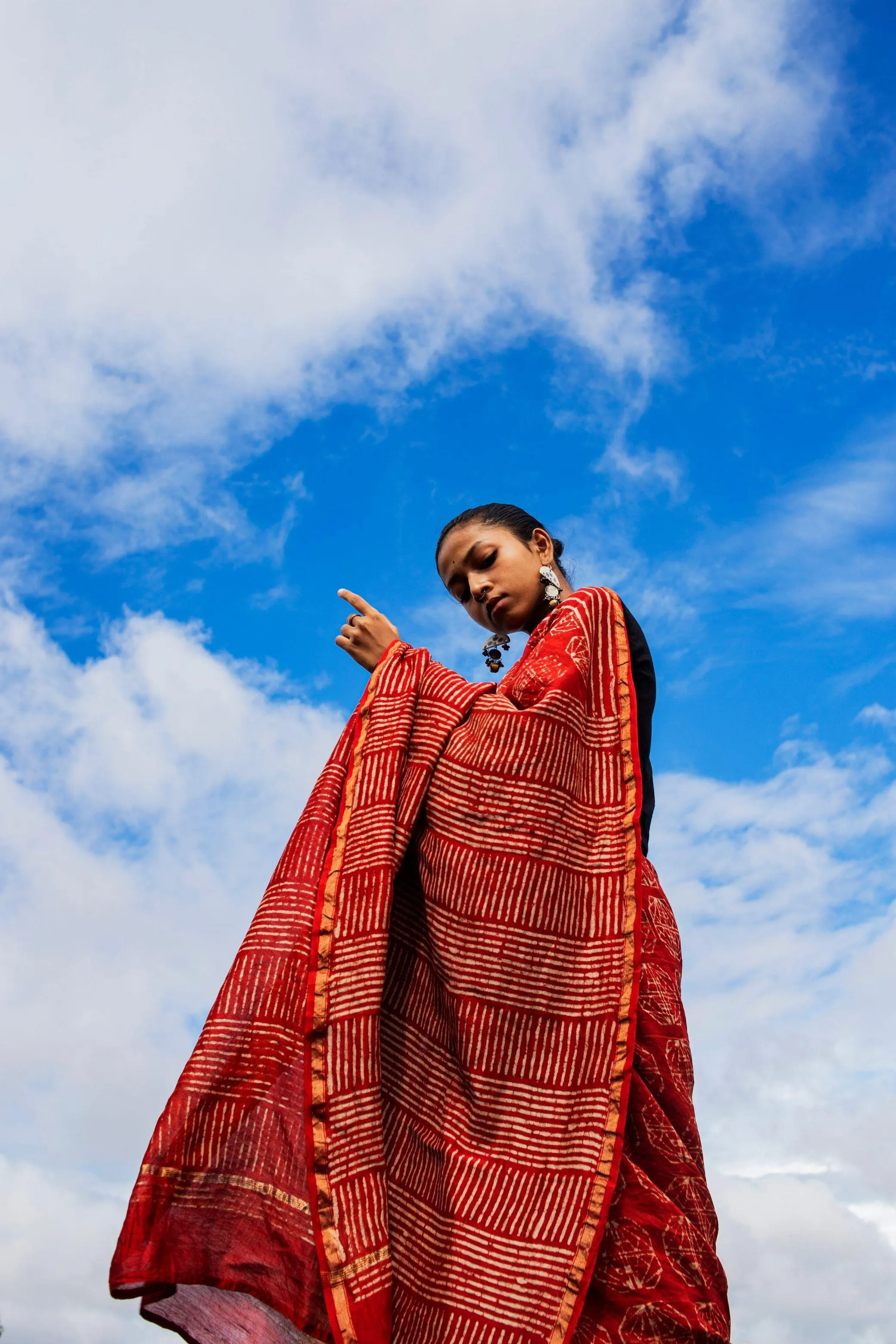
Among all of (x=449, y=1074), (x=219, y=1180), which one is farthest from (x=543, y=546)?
(x=219, y=1180)

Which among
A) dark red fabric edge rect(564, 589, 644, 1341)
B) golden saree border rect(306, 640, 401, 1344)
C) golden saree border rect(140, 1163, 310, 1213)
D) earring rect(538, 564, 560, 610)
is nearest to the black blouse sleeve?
dark red fabric edge rect(564, 589, 644, 1341)

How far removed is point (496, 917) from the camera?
9.84 ft

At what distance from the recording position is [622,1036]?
291cm

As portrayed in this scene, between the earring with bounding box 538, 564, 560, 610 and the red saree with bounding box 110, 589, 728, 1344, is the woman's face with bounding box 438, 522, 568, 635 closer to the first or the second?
the earring with bounding box 538, 564, 560, 610

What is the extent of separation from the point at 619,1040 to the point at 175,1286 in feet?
4.02

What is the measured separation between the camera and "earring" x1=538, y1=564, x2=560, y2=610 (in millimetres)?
4375

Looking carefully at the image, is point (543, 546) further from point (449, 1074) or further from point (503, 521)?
point (449, 1074)

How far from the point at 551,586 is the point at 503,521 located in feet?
1.23

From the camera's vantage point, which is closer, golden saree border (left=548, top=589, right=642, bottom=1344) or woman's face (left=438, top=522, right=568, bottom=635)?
golden saree border (left=548, top=589, right=642, bottom=1344)

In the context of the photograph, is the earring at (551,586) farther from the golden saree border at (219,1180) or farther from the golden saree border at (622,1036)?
the golden saree border at (219,1180)

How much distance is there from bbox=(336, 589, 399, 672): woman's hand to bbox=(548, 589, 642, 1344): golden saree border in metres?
0.75

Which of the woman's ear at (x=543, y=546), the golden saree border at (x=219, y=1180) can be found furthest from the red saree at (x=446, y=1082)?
the woman's ear at (x=543, y=546)

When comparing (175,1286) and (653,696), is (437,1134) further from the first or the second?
(653,696)

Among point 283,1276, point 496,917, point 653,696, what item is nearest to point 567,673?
point 653,696
